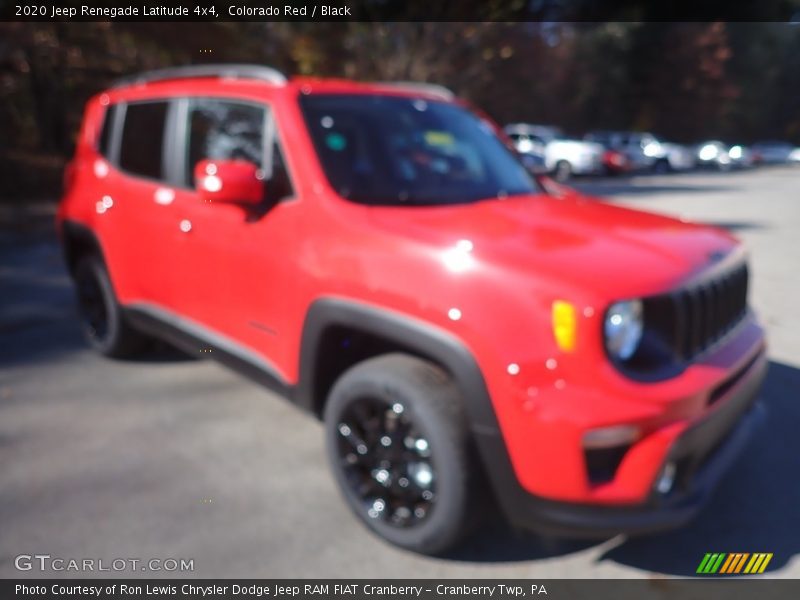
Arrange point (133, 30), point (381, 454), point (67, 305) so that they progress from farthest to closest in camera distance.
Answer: point (133, 30), point (67, 305), point (381, 454)

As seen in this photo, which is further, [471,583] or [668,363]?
[471,583]

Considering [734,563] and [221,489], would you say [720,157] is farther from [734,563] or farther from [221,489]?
[221,489]

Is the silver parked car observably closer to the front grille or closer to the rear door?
the rear door

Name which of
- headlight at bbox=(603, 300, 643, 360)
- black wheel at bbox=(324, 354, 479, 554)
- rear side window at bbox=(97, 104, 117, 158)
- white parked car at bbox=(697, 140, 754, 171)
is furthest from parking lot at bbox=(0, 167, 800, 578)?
white parked car at bbox=(697, 140, 754, 171)

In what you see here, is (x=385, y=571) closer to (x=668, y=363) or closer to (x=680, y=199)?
(x=668, y=363)

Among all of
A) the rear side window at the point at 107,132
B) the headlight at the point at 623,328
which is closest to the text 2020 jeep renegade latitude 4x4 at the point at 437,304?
the headlight at the point at 623,328

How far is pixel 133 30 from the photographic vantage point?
16.5m

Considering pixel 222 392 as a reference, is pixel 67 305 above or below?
below

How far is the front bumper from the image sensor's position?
2186 mm

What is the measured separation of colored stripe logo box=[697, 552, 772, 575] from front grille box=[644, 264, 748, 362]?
0.81 m

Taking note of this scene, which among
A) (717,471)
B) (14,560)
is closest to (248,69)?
(14,560)

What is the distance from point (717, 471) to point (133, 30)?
17434 mm

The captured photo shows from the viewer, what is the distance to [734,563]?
255cm

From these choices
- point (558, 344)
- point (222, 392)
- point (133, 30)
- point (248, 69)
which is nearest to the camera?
point (558, 344)
